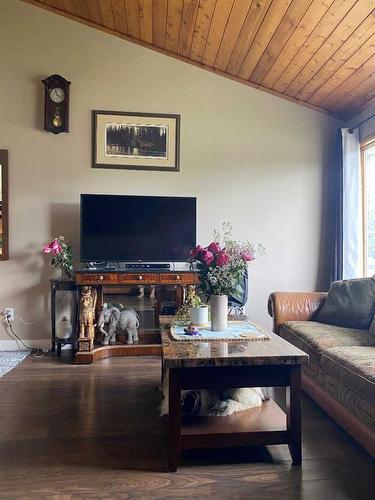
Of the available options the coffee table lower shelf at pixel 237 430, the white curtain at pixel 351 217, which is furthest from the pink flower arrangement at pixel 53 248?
the white curtain at pixel 351 217

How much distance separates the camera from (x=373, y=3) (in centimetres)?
245

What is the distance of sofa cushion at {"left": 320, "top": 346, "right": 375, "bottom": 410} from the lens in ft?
5.85

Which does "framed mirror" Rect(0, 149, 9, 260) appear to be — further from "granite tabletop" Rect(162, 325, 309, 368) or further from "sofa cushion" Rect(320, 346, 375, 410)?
"sofa cushion" Rect(320, 346, 375, 410)

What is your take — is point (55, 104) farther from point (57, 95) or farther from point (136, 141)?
point (136, 141)

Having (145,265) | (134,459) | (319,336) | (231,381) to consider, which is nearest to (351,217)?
(319,336)

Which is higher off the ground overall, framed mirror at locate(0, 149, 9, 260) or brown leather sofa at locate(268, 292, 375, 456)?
framed mirror at locate(0, 149, 9, 260)

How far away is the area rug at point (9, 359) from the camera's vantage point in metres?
3.11

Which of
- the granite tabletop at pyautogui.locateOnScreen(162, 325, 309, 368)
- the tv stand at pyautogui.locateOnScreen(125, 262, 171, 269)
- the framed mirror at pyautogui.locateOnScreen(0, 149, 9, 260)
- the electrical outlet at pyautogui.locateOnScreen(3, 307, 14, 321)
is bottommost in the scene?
the electrical outlet at pyautogui.locateOnScreen(3, 307, 14, 321)

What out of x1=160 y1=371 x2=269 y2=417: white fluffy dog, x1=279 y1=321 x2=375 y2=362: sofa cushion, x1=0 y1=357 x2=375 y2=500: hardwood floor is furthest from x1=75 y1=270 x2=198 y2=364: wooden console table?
x1=160 y1=371 x2=269 y2=417: white fluffy dog

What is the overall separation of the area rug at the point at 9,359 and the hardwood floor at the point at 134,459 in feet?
1.95

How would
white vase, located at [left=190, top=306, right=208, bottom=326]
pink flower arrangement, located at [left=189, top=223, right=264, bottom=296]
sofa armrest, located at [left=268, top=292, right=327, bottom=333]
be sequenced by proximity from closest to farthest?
pink flower arrangement, located at [left=189, top=223, right=264, bottom=296], white vase, located at [left=190, top=306, right=208, bottom=326], sofa armrest, located at [left=268, top=292, right=327, bottom=333]

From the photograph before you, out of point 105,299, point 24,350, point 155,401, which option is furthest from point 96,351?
point 155,401

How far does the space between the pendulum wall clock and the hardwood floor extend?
2.58 meters

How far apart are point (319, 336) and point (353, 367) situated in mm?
577
